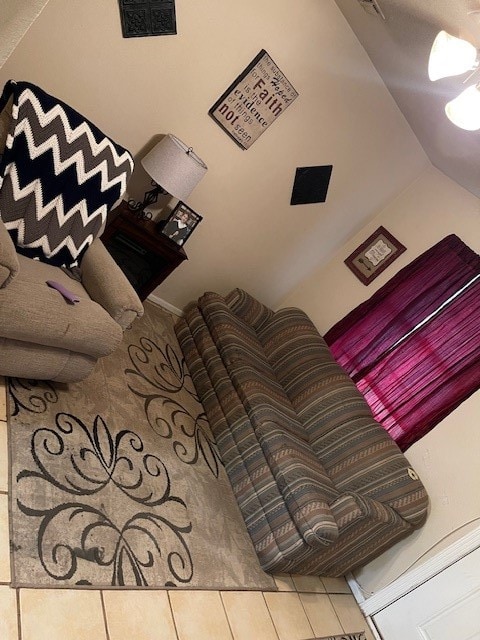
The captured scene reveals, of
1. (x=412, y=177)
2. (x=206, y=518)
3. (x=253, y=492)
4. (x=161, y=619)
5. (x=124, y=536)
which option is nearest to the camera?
(x=161, y=619)

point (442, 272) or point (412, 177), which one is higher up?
point (412, 177)

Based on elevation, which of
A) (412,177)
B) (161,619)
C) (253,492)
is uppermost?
(412,177)

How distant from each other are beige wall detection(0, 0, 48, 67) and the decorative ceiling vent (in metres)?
1.74

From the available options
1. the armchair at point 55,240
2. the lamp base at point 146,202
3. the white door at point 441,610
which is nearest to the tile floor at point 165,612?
the white door at point 441,610

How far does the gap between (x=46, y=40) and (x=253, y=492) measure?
2.31 m

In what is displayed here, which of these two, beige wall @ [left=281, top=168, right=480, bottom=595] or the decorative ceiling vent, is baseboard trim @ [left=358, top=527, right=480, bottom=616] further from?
the decorative ceiling vent

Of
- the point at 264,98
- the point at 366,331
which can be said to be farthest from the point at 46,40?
the point at 366,331

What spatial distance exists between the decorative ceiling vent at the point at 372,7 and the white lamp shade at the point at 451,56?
68cm

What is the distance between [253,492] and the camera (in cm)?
230

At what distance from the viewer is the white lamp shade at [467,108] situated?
2.06 meters

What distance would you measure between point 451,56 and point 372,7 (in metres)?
0.83

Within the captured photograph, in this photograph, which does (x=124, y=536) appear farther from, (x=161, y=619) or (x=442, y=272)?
(x=442, y=272)

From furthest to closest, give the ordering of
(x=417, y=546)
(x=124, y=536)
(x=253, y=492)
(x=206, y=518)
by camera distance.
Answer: (x=417, y=546)
(x=253, y=492)
(x=206, y=518)
(x=124, y=536)

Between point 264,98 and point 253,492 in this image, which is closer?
point 253,492
